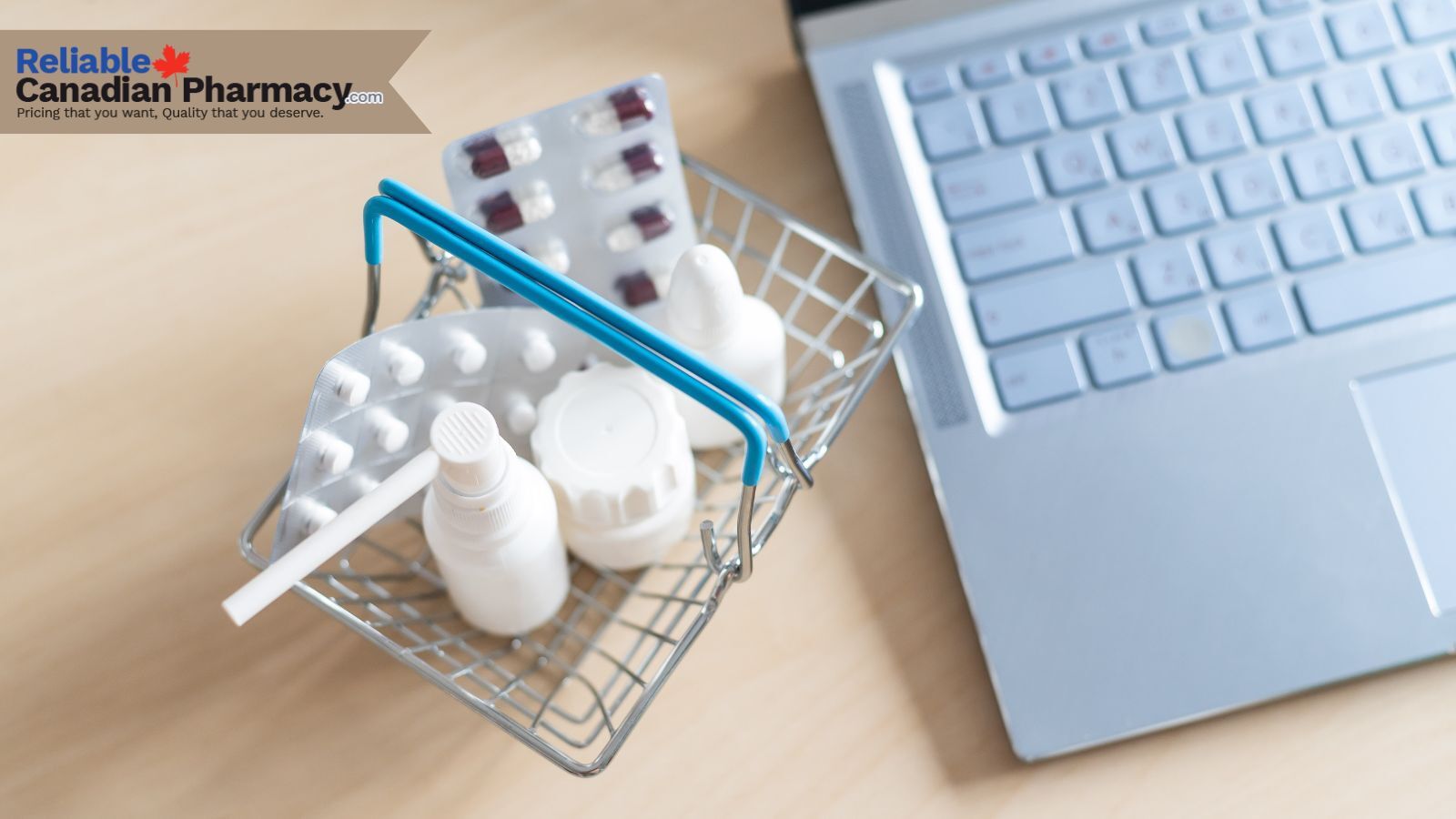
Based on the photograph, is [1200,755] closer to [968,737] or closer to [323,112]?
[968,737]

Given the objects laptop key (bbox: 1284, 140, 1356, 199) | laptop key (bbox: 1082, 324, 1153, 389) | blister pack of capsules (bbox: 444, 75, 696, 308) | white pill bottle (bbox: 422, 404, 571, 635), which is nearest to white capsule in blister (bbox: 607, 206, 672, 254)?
blister pack of capsules (bbox: 444, 75, 696, 308)

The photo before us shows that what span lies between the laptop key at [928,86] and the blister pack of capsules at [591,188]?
147 mm

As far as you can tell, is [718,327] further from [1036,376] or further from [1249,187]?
[1249,187]

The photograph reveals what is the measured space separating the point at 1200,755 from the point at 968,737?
0.33ft

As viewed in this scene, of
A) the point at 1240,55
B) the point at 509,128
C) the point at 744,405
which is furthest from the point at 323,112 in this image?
the point at 1240,55

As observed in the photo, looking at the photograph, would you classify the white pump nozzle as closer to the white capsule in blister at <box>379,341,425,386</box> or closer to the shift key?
the white capsule in blister at <box>379,341,425,386</box>

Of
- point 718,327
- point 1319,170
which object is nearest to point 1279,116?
point 1319,170

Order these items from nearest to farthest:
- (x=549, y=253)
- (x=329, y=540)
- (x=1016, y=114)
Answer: (x=329, y=540) → (x=549, y=253) → (x=1016, y=114)

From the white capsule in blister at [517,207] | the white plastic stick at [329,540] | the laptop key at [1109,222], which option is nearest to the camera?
the white plastic stick at [329,540]

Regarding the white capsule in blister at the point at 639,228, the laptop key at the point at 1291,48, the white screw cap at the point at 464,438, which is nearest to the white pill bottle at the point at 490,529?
the white screw cap at the point at 464,438

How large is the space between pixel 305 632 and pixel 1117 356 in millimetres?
388

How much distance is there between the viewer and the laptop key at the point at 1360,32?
0.61 meters

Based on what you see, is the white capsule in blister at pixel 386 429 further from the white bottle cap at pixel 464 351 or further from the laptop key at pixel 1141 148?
the laptop key at pixel 1141 148

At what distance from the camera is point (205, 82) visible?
2.14ft
